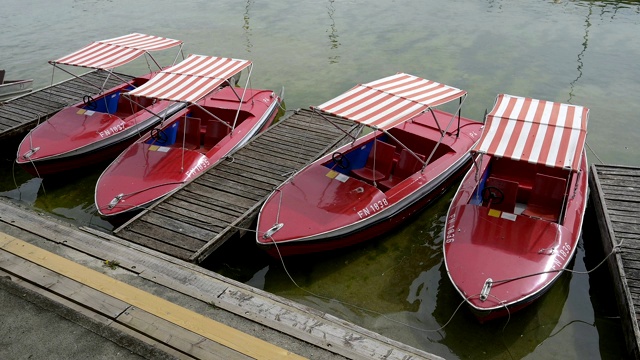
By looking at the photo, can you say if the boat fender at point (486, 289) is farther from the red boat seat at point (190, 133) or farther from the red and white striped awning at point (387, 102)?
the red boat seat at point (190, 133)

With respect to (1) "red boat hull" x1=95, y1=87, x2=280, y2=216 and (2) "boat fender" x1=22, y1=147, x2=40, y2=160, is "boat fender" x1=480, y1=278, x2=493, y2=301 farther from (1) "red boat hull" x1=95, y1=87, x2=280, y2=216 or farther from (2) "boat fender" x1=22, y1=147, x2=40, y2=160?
(2) "boat fender" x1=22, y1=147, x2=40, y2=160

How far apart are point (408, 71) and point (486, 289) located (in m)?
10.2

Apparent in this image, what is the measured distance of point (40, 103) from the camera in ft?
40.5

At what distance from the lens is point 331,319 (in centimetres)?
571

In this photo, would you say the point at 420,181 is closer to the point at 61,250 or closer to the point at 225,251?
the point at 225,251

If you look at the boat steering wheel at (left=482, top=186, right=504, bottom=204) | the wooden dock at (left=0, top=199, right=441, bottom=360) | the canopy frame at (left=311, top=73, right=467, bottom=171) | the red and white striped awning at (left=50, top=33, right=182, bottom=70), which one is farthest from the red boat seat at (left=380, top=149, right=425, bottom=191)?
the red and white striped awning at (left=50, top=33, right=182, bottom=70)

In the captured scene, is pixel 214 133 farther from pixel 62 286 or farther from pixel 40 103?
pixel 62 286

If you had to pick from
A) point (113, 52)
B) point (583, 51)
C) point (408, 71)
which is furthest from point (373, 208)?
point (583, 51)

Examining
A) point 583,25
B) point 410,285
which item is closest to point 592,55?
point 583,25

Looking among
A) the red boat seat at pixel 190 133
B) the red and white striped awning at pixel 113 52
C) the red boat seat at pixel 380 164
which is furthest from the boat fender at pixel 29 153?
the red boat seat at pixel 380 164

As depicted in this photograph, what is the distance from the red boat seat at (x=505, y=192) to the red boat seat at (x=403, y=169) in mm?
1421

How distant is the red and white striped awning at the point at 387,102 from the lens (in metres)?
7.91

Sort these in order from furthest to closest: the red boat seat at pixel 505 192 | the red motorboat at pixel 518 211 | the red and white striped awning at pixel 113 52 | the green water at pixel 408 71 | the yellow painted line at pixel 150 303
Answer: the red and white striped awning at pixel 113 52 → the red boat seat at pixel 505 192 → the green water at pixel 408 71 → the red motorboat at pixel 518 211 → the yellow painted line at pixel 150 303

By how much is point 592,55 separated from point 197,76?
12.9m
